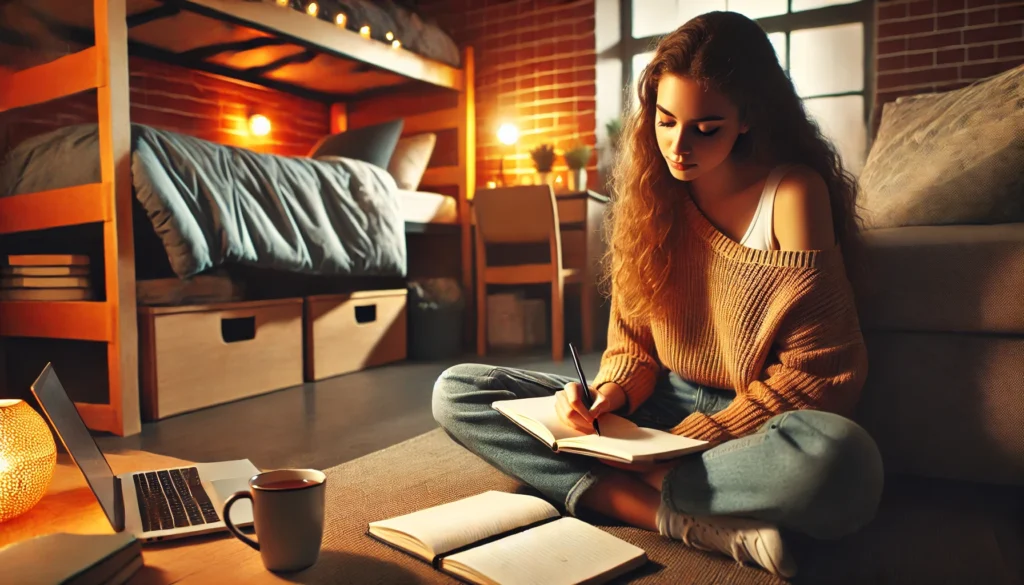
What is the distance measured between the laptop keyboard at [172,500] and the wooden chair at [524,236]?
1675 mm

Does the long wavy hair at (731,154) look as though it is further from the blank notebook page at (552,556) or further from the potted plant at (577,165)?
the potted plant at (577,165)

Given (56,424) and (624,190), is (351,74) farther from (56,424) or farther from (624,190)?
(56,424)

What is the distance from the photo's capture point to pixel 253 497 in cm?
74

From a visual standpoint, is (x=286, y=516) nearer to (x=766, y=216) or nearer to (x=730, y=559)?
(x=730, y=559)

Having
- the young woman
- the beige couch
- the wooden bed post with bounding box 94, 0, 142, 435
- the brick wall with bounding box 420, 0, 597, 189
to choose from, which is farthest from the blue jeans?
the brick wall with bounding box 420, 0, 597, 189

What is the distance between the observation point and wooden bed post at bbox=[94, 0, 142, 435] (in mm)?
1589

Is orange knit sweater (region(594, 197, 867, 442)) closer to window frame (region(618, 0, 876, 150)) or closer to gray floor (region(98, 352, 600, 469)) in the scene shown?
gray floor (region(98, 352, 600, 469))

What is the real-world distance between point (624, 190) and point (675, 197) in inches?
3.5

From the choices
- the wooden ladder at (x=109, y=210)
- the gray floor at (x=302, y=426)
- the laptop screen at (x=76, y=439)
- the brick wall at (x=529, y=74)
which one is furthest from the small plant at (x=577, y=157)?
the laptop screen at (x=76, y=439)

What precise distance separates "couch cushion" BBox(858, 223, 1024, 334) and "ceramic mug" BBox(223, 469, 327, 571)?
85 cm

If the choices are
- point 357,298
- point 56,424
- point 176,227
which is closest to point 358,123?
point 357,298

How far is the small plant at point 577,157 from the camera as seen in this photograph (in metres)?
3.01

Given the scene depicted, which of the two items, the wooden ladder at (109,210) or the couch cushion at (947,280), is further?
the wooden ladder at (109,210)

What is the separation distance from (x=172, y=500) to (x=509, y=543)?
50 cm
